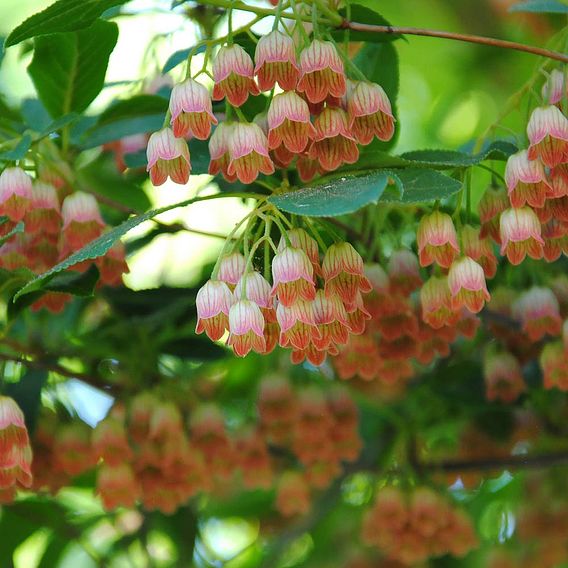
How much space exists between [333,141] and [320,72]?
9 cm

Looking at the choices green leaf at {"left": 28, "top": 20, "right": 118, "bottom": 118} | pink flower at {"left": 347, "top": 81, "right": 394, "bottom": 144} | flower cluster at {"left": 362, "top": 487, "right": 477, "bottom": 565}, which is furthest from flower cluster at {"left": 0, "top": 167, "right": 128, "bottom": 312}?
flower cluster at {"left": 362, "top": 487, "right": 477, "bottom": 565}

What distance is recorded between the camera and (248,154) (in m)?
1.32

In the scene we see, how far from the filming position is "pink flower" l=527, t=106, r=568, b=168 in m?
1.33

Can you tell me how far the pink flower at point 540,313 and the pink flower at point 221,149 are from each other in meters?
0.60

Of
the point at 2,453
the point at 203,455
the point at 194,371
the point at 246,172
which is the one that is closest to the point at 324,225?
the point at 246,172

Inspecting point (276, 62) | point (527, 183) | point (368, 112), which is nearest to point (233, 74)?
point (276, 62)

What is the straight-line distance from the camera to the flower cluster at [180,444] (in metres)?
1.89

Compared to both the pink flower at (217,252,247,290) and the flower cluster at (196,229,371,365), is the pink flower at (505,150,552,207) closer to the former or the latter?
the flower cluster at (196,229,371,365)

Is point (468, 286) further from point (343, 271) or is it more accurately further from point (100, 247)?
point (100, 247)

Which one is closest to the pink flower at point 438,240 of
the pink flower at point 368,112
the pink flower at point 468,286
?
the pink flower at point 468,286

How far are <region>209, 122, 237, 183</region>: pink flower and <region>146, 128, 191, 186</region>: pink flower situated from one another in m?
0.05

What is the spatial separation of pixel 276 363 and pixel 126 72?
4.35 feet

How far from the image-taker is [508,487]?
296 cm

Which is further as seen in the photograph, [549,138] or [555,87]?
[555,87]
